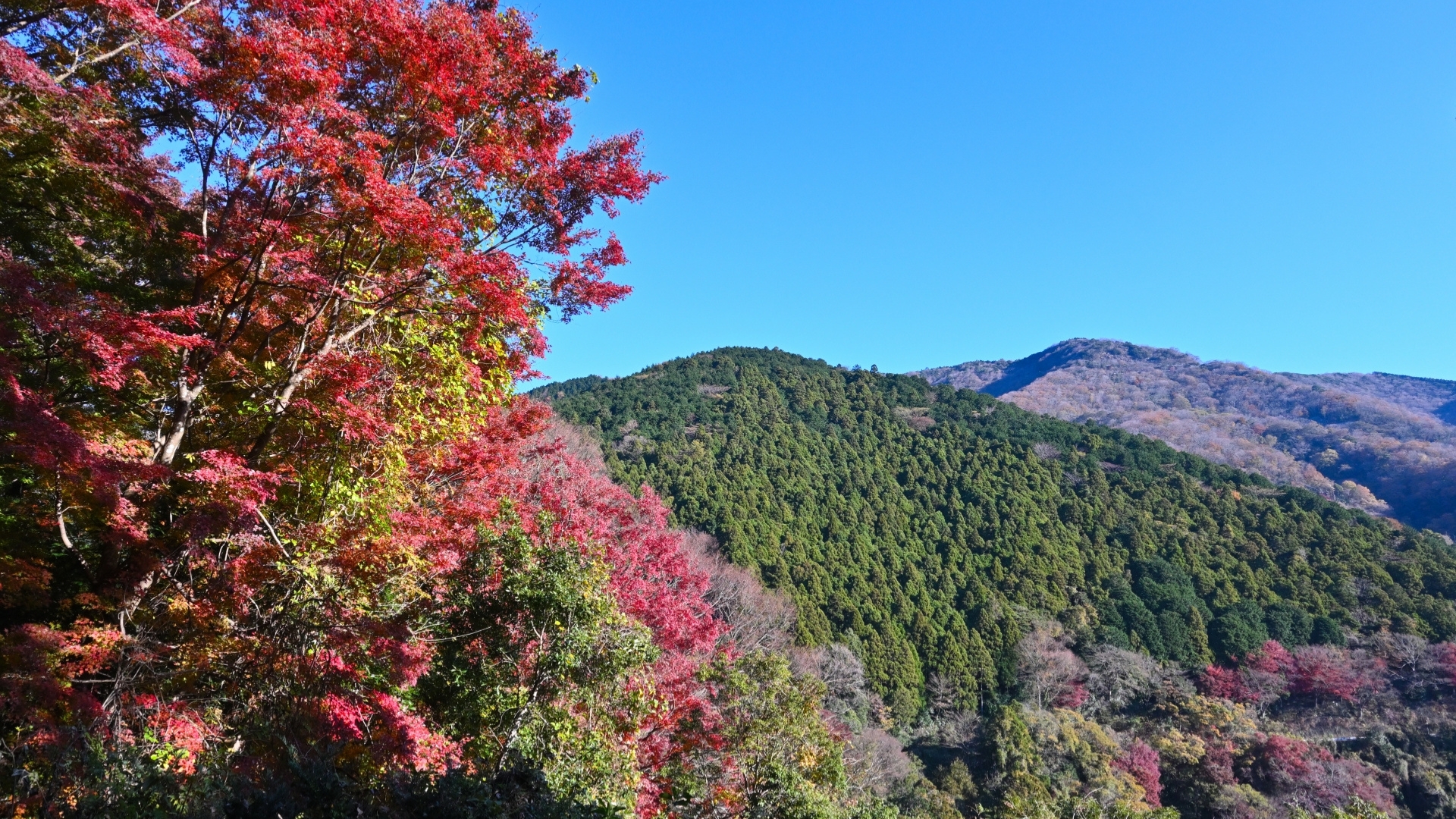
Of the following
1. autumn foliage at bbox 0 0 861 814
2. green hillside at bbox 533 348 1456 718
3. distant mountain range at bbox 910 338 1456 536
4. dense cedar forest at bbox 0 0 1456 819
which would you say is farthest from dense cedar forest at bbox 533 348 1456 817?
distant mountain range at bbox 910 338 1456 536

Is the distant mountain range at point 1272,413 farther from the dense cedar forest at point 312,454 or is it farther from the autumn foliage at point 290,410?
the autumn foliage at point 290,410

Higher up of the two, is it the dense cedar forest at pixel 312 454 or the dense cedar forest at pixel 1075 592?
the dense cedar forest at pixel 312 454

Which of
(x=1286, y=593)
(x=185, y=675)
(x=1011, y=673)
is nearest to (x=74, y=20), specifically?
(x=185, y=675)

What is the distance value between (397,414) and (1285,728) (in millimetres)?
32596

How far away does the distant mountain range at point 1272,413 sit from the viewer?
187 ft

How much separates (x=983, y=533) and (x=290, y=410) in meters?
37.0

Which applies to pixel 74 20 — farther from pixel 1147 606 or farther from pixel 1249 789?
pixel 1147 606

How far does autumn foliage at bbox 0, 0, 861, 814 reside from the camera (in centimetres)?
461

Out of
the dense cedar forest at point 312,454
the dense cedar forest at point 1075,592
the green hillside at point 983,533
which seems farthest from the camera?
the green hillside at point 983,533

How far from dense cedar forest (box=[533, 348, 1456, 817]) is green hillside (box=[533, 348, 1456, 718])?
0.13m

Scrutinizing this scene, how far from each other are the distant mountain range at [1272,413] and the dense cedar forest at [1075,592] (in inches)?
1052

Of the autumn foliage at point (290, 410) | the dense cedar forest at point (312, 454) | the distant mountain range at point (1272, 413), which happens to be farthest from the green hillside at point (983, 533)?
the distant mountain range at point (1272, 413)

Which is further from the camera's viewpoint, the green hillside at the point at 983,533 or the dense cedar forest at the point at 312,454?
the green hillside at the point at 983,533

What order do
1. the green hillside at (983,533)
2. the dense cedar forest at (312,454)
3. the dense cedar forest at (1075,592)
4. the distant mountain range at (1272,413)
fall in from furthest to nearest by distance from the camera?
1. the distant mountain range at (1272,413)
2. the green hillside at (983,533)
3. the dense cedar forest at (1075,592)
4. the dense cedar forest at (312,454)
